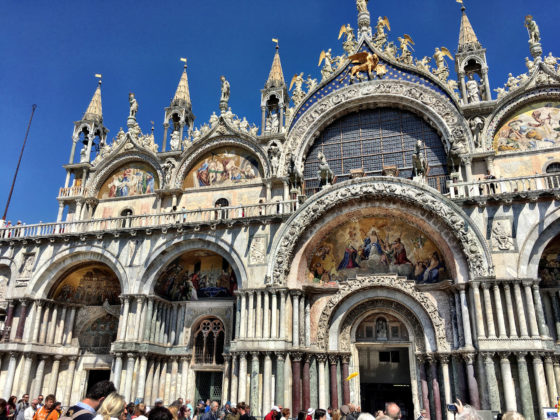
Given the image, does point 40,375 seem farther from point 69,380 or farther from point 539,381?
point 539,381

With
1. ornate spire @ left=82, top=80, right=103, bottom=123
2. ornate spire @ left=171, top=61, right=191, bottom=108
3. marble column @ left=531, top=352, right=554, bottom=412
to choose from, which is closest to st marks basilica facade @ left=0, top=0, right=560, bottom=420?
marble column @ left=531, top=352, right=554, bottom=412

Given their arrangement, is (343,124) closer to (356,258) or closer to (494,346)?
(356,258)

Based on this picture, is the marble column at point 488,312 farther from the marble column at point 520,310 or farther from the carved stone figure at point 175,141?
the carved stone figure at point 175,141

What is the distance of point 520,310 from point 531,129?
8.69m

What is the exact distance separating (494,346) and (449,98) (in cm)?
1149

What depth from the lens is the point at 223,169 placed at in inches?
920

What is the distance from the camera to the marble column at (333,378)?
57.3 ft

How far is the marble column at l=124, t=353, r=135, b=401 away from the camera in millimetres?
18203

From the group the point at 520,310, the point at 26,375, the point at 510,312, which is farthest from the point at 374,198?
the point at 26,375

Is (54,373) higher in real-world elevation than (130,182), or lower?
lower

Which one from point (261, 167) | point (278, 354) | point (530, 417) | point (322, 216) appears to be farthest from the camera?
point (261, 167)

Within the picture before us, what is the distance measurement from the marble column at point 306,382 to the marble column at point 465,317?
5860 mm

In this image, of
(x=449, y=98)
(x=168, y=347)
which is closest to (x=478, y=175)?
(x=449, y=98)

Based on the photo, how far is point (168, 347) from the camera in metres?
20.2
